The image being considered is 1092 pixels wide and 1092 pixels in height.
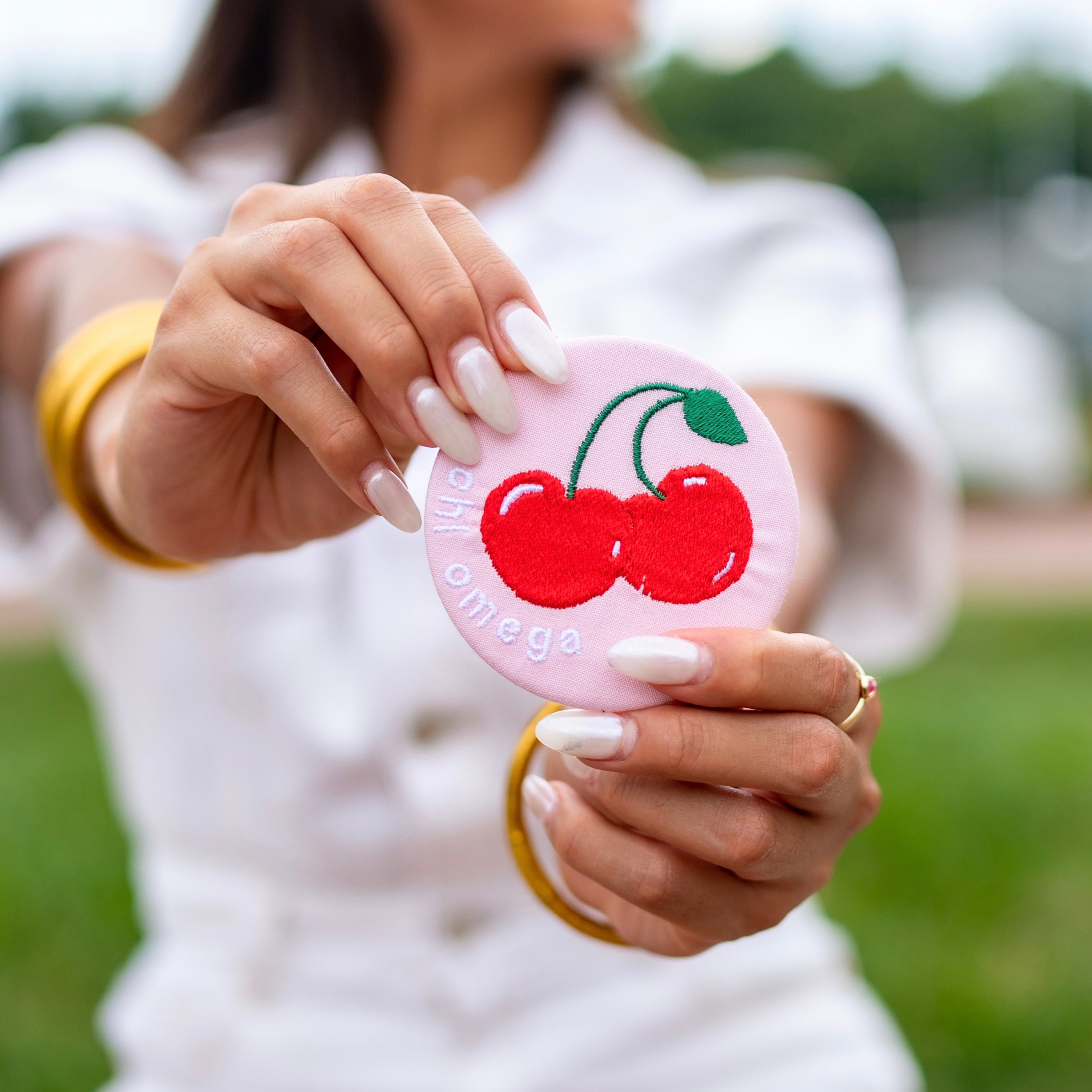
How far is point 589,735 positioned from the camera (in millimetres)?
919

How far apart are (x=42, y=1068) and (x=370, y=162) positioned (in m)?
2.35

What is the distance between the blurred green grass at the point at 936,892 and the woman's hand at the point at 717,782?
2.07m

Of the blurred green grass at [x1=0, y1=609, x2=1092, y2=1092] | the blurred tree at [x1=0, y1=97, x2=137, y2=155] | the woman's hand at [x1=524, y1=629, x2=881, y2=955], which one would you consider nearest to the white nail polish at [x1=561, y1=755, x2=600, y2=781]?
the woman's hand at [x1=524, y1=629, x2=881, y2=955]

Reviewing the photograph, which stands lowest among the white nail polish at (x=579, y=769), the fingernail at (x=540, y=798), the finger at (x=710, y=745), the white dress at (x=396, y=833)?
the white dress at (x=396, y=833)

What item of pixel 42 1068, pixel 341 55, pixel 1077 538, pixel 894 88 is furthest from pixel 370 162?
pixel 894 88

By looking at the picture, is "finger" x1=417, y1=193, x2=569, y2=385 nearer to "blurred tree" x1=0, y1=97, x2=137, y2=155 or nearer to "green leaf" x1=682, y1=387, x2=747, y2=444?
"green leaf" x1=682, y1=387, x2=747, y2=444

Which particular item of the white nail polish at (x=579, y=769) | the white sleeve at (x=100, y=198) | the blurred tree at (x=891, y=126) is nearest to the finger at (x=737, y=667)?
the white nail polish at (x=579, y=769)

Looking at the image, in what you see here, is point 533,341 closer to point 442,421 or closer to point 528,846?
point 442,421

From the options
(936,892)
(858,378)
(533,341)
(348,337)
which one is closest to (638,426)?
(533,341)

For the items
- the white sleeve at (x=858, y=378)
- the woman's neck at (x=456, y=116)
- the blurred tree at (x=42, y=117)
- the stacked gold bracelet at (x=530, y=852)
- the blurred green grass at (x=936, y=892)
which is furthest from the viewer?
the blurred tree at (x=42, y=117)

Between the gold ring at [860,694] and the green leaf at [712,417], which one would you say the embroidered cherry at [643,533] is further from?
the gold ring at [860,694]

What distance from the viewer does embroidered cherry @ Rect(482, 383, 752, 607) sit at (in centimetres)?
98

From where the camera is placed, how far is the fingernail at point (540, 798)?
3.35ft

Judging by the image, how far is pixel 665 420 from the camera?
987 millimetres
